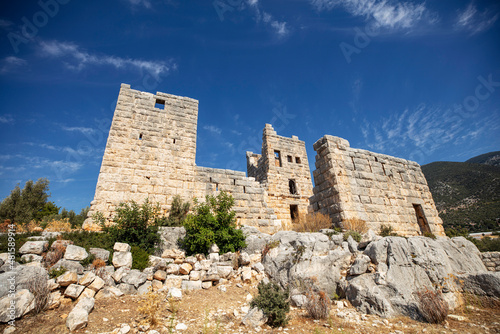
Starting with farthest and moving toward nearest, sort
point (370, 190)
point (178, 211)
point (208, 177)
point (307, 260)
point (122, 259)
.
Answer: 1. point (208, 177)
2. point (370, 190)
3. point (178, 211)
4. point (307, 260)
5. point (122, 259)

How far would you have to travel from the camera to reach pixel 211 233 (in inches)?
265

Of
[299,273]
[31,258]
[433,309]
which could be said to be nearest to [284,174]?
[299,273]

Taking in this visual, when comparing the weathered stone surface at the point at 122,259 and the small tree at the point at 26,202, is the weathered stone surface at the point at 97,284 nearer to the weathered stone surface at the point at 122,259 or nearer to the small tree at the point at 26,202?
the weathered stone surface at the point at 122,259

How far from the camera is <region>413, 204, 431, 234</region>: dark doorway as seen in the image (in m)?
9.49

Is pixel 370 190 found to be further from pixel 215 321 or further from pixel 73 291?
pixel 73 291

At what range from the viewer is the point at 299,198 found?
1634 cm

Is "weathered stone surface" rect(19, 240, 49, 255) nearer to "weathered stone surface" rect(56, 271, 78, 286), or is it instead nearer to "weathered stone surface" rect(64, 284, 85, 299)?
"weathered stone surface" rect(56, 271, 78, 286)

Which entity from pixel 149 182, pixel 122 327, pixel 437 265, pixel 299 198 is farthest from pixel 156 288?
pixel 299 198

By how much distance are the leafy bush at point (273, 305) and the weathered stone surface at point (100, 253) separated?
3851 mm

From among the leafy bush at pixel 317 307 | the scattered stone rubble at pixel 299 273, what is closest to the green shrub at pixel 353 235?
the scattered stone rubble at pixel 299 273

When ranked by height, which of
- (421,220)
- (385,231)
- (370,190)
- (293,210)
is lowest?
(385,231)

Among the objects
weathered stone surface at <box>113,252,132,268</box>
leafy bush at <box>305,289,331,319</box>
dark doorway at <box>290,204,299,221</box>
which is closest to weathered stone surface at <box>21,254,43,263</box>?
weathered stone surface at <box>113,252,132,268</box>

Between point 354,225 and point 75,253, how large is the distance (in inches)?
315

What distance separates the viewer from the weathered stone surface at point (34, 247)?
496 centimetres
